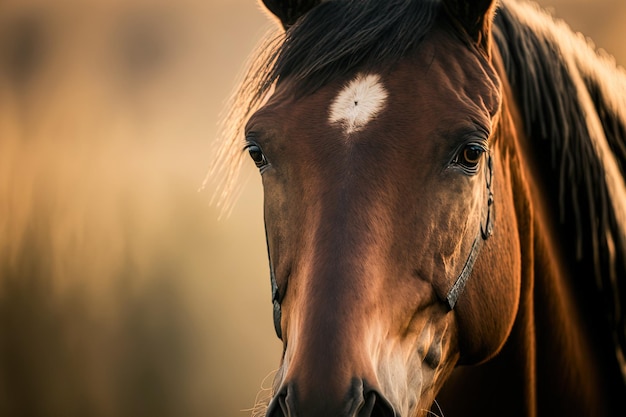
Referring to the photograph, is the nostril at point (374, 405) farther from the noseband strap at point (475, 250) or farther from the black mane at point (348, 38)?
the black mane at point (348, 38)

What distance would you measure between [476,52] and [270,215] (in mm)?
589

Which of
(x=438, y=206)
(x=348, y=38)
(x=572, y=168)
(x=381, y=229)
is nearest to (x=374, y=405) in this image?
(x=381, y=229)

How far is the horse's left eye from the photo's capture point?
1252mm

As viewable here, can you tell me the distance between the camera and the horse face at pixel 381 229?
1.03 meters

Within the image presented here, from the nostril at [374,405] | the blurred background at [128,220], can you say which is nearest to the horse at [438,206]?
the nostril at [374,405]

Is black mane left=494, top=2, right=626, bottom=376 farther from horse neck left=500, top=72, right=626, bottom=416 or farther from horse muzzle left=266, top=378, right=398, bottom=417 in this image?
horse muzzle left=266, top=378, right=398, bottom=417

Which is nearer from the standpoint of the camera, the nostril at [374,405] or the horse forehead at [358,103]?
the nostril at [374,405]

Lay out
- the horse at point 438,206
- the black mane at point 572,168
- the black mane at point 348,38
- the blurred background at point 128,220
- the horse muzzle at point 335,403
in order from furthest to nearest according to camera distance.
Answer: the blurred background at point 128,220 < the black mane at point 572,168 < the black mane at point 348,38 < the horse at point 438,206 < the horse muzzle at point 335,403

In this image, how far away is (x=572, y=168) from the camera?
1.68 m

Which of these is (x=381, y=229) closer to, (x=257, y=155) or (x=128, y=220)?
(x=257, y=155)

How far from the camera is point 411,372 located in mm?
1199

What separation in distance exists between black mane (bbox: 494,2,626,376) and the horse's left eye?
49 cm

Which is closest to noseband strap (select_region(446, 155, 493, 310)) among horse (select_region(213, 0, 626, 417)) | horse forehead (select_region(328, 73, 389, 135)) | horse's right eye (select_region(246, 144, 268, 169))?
horse (select_region(213, 0, 626, 417))

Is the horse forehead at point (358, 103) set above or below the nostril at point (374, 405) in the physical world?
above
